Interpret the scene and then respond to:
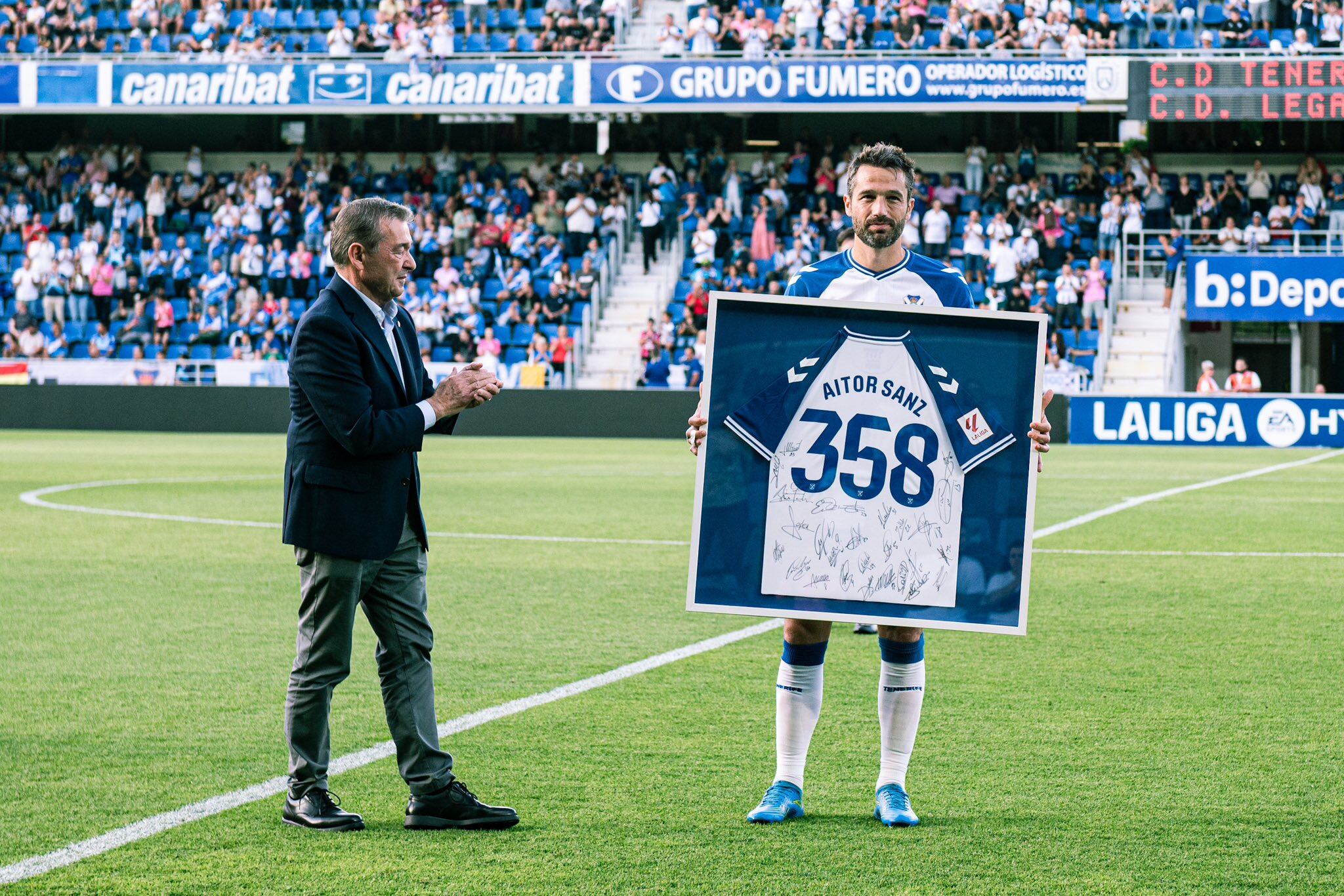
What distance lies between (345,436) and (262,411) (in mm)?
26221

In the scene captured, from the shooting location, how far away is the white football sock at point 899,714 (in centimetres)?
478

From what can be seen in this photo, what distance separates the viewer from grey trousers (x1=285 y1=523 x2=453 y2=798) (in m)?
4.63

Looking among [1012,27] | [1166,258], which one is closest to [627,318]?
[1012,27]

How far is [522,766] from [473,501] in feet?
34.2

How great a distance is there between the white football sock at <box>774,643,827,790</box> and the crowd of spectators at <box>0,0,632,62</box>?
1190 inches

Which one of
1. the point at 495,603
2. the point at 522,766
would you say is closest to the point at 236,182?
the point at 495,603

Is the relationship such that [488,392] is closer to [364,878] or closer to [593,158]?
[364,878]

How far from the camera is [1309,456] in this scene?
24125 mm

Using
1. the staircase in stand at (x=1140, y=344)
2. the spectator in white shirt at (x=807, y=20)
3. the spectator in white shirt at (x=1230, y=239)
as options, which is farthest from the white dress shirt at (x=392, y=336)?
the spectator in white shirt at (x=807, y=20)

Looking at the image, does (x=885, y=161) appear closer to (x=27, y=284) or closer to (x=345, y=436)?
(x=345, y=436)

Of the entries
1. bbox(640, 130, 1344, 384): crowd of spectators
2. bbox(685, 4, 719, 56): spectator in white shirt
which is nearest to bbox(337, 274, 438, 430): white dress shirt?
bbox(640, 130, 1344, 384): crowd of spectators

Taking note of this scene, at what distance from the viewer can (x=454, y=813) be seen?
4668mm

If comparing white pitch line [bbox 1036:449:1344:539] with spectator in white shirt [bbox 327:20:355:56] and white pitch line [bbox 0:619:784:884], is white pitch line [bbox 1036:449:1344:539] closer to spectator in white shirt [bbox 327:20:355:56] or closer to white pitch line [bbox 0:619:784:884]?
white pitch line [bbox 0:619:784:884]

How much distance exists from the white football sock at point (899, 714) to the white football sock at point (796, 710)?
205 mm
